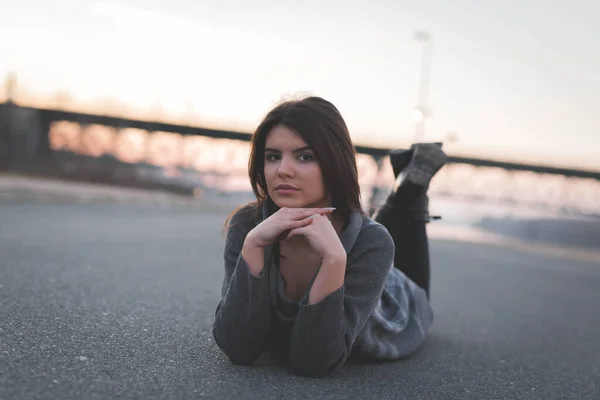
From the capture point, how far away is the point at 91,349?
2.02m

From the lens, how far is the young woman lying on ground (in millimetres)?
1877

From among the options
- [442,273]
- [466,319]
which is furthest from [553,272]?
[466,319]

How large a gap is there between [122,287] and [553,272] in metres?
7.09

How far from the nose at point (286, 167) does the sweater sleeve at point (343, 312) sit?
36 cm

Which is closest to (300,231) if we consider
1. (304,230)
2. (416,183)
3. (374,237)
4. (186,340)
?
(304,230)

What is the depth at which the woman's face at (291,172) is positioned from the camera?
1979 millimetres

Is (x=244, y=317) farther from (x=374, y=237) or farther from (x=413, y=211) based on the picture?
(x=413, y=211)

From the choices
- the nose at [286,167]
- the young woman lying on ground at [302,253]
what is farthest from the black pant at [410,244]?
the nose at [286,167]

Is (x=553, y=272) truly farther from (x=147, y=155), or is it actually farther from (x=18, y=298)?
(x=147, y=155)

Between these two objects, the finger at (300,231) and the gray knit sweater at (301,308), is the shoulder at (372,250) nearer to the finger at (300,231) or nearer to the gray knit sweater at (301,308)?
the gray knit sweater at (301,308)

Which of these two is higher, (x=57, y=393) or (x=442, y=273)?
(x=57, y=393)

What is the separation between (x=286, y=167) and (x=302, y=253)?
1.02 ft

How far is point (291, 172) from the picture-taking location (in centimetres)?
197

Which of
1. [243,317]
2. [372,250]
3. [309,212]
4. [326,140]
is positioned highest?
[326,140]
